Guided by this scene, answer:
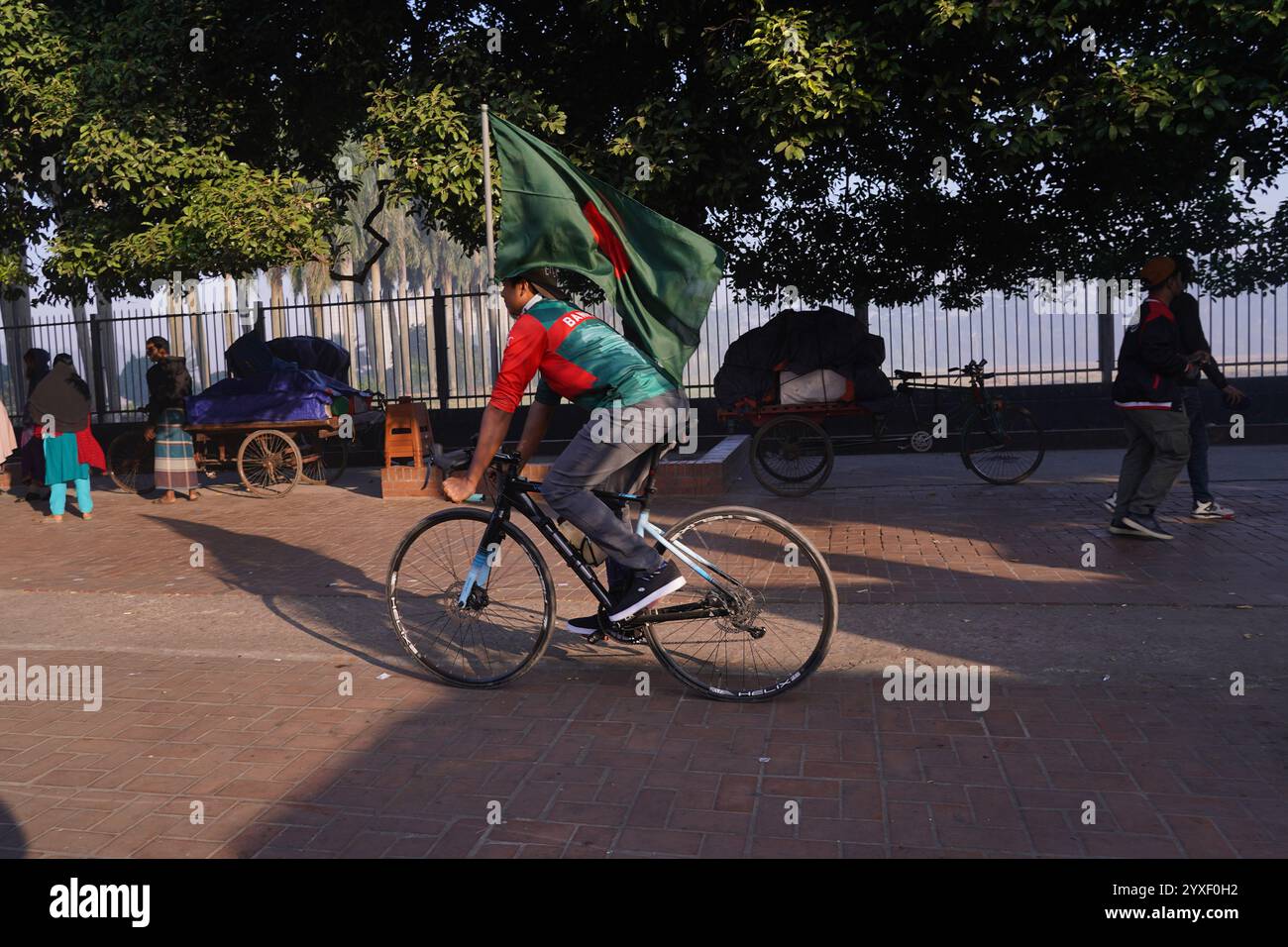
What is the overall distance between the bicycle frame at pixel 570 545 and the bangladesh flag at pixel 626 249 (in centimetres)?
92

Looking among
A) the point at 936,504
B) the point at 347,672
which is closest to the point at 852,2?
the point at 936,504

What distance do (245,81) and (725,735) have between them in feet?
36.1

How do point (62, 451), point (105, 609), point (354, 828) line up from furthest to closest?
1. point (62, 451)
2. point (105, 609)
3. point (354, 828)

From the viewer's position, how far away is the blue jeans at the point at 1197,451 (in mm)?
8359

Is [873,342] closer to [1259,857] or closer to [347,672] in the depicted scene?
[347,672]

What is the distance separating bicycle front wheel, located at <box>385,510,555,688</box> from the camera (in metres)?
4.84

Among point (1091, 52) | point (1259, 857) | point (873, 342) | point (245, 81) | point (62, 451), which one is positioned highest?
point (245, 81)

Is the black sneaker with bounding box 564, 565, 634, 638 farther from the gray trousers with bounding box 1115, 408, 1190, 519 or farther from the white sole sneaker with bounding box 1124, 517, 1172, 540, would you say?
the white sole sneaker with bounding box 1124, 517, 1172, 540

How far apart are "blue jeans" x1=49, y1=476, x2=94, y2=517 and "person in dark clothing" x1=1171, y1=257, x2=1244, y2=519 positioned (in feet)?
31.7

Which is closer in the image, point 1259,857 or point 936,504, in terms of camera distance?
point 1259,857

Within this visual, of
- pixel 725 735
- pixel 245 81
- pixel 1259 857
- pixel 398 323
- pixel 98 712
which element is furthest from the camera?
pixel 398 323

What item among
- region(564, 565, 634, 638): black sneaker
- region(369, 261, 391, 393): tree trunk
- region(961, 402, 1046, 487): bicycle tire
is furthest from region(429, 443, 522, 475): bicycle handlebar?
region(369, 261, 391, 393): tree trunk

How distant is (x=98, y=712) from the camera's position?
15.5 feet

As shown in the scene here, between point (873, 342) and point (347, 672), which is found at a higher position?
point (873, 342)
